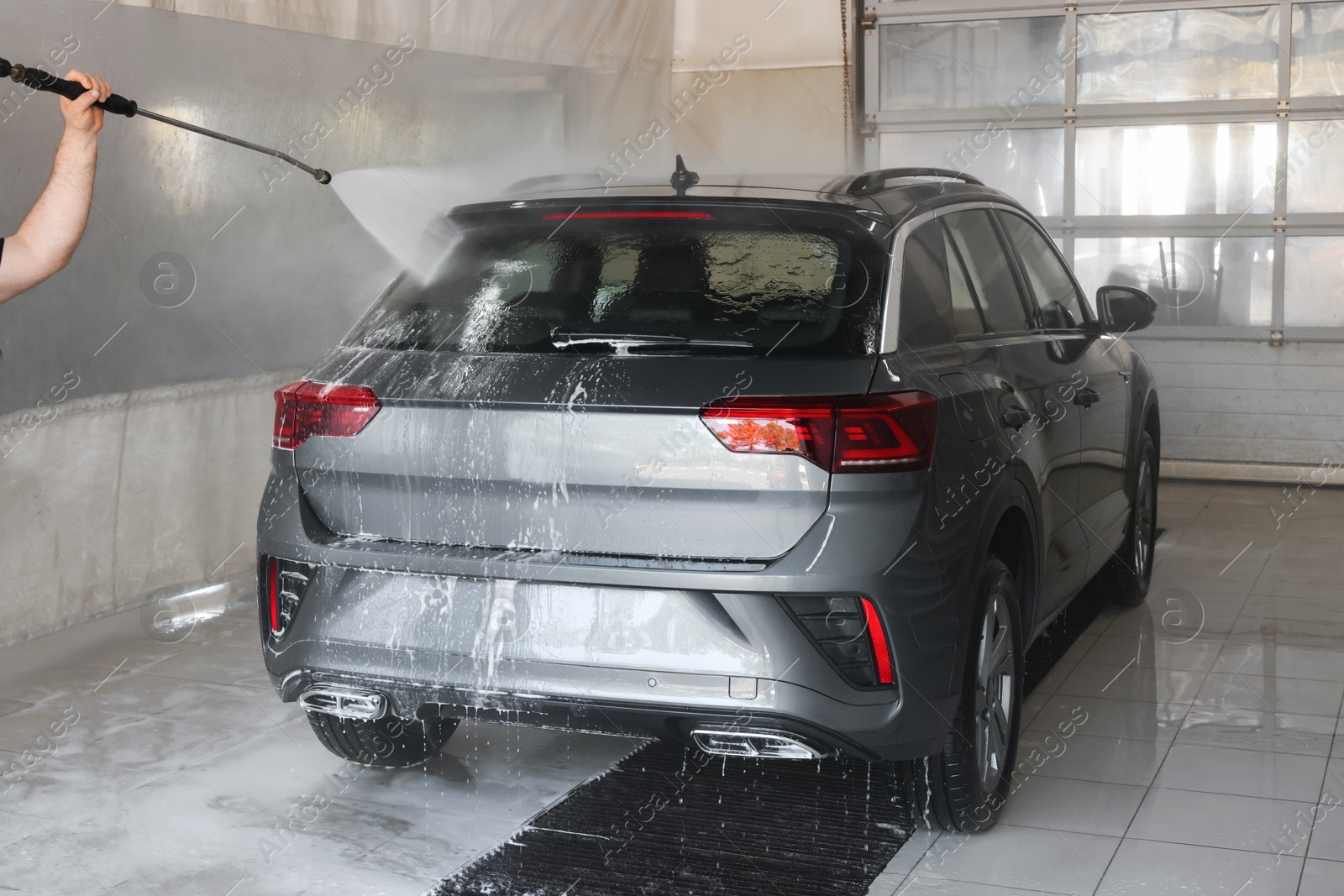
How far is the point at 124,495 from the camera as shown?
551cm

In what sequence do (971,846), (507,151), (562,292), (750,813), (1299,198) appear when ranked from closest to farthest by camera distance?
(562,292), (971,846), (750,813), (507,151), (1299,198)

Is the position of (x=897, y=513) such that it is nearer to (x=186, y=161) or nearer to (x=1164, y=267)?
(x=186, y=161)

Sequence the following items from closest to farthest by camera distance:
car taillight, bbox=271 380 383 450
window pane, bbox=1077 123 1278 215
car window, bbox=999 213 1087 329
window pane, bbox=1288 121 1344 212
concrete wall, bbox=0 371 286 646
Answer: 1. car taillight, bbox=271 380 383 450
2. car window, bbox=999 213 1087 329
3. concrete wall, bbox=0 371 286 646
4. window pane, bbox=1288 121 1344 212
5. window pane, bbox=1077 123 1278 215

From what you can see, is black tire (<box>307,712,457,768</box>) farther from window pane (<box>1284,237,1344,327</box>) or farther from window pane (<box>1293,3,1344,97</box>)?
window pane (<box>1293,3,1344,97</box>)

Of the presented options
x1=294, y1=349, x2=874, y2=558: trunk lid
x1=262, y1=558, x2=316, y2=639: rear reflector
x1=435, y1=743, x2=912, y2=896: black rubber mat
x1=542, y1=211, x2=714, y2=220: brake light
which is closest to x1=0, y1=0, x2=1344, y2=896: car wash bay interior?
x1=435, y1=743, x2=912, y2=896: black rubber mat

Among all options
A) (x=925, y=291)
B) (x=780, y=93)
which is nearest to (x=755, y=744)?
(x=925, y=291)

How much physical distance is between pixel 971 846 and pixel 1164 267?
6.97m

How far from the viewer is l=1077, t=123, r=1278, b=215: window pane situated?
30.5ft

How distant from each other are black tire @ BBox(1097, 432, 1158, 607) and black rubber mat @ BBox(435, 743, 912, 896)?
2114mm

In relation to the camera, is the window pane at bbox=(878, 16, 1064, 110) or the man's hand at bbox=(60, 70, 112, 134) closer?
the man's hand at bbox=(60, 70, 112, 134)

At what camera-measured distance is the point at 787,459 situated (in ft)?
9.49

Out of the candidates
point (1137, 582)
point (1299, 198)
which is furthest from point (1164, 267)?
point (1137, 582)

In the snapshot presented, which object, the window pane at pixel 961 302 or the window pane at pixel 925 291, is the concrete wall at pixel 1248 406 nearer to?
the window pane at pixel 961 302

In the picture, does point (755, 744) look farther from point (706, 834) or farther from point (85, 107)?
point (85, 107)
